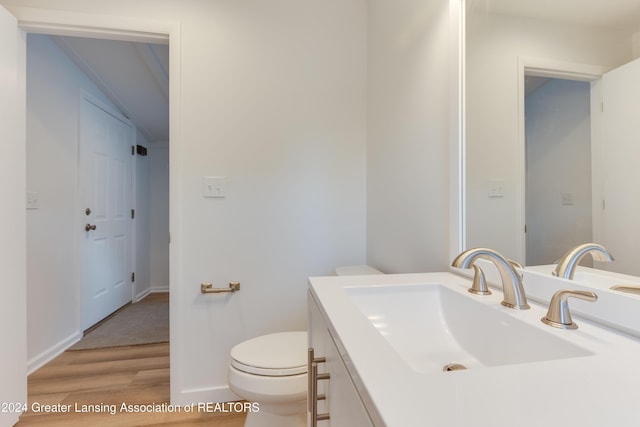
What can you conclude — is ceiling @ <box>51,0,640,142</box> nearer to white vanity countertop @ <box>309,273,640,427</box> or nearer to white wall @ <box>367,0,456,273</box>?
white wall @ <box>367,0,456,273</box>

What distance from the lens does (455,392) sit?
14.3 inches

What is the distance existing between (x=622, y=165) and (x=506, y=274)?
0.31 meters

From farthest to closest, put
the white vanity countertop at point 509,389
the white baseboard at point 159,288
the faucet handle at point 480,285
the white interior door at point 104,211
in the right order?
the white baseboard at point 159,288
the white interior door at point 104,211
the faucet handle at point 480,285
the white vanity countertop at point 509,389

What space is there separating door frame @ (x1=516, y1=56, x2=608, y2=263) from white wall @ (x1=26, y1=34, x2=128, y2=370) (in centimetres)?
259

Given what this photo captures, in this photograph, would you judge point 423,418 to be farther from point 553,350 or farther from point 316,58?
point 316,58

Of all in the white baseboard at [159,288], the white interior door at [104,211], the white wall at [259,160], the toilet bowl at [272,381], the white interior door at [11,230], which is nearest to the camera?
the toilet bowl at [272,381]

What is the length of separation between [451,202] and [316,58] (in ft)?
3.87

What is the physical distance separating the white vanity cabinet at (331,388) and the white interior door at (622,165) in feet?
1.96

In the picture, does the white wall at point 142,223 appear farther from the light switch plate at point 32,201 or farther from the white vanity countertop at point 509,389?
the white vanity countertop at point 509,389

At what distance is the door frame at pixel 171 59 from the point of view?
1445 mm

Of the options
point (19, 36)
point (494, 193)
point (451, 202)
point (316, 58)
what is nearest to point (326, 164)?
point (316, 58)

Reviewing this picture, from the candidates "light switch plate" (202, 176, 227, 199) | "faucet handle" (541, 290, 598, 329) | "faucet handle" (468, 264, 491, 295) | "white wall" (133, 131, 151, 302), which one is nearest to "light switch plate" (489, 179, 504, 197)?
"faucet handle" (468, 264, 491, 295)

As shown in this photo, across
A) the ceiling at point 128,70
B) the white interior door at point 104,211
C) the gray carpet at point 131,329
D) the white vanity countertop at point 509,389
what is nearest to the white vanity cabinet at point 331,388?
the white vanity countertop at point 509,389

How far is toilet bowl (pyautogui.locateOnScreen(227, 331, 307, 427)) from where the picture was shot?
110 centimetres
